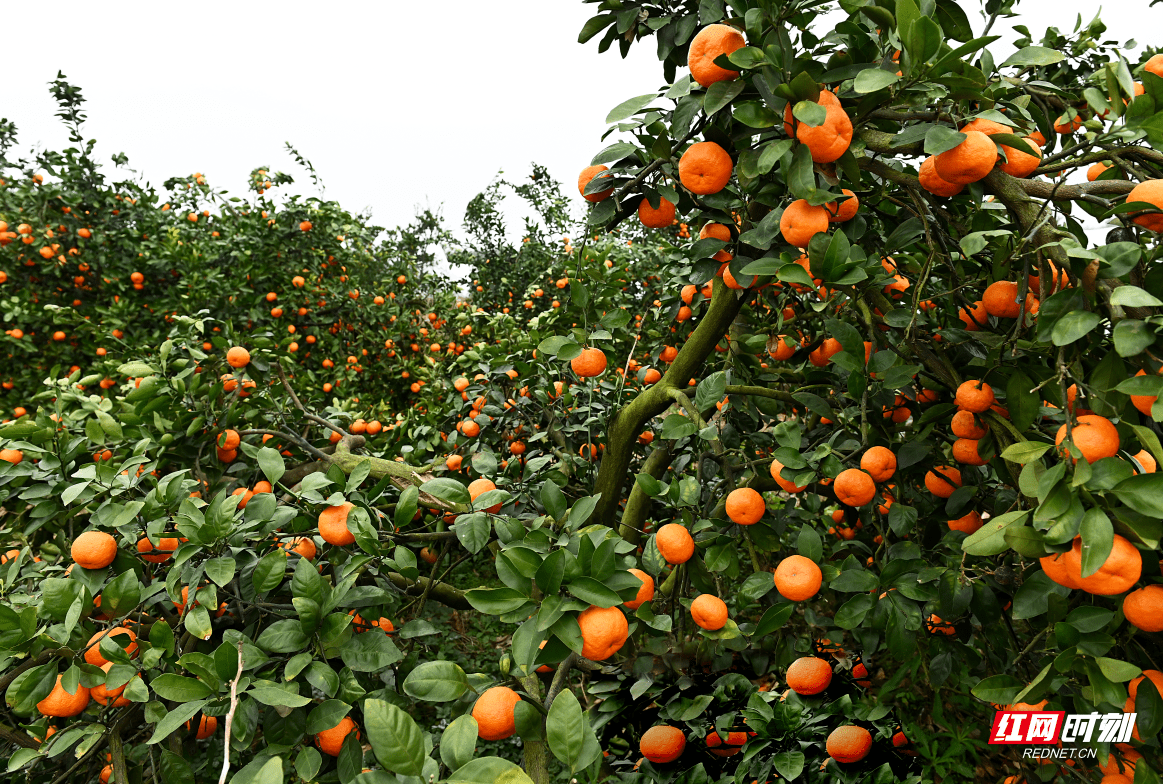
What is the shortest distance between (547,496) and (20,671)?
3.65 feet

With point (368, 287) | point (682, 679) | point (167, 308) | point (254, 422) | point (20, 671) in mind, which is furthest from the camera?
point (368, 287)

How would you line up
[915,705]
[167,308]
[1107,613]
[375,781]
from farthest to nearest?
1. [167,308]
2. [915,705]
3. [1107,613]
4. [375,781]

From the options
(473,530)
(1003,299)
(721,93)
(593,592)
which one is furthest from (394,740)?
(1003,299)

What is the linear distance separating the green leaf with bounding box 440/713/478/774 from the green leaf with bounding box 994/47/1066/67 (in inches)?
59.9

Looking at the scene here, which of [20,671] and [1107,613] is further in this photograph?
[20,671]

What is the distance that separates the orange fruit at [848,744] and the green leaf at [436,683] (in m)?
0.99

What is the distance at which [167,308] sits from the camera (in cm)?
476

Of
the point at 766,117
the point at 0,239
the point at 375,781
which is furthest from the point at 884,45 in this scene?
the point at 0,239

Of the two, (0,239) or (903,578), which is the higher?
(0,239)

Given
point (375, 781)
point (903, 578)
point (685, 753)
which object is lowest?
point (685, 753)

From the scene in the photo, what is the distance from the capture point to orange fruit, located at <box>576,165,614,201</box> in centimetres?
129

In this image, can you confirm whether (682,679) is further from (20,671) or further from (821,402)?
(20,671)

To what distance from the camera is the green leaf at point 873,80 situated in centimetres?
96

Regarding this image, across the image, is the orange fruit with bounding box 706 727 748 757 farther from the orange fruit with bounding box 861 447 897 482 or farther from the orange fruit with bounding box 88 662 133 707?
the orange fruit with bounding box 88 662 133 707
